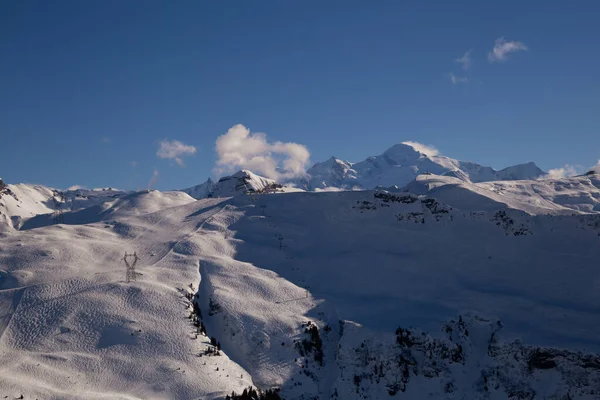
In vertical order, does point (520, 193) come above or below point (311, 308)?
above

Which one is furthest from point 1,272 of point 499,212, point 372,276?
point 499,212

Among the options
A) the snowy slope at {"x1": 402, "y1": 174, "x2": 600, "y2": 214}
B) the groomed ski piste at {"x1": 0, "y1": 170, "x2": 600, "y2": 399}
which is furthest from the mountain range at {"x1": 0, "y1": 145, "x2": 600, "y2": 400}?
the snowy slope at {"x1": 402, "y1": 174, "x2": 600, "y2": 214}

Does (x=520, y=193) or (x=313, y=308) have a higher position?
(x=520, y=193)

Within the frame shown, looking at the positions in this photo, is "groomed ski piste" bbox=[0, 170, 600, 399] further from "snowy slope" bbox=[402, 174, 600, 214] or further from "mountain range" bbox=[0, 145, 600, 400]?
"snowy slope" bbox=[402, 174, 600, 214]

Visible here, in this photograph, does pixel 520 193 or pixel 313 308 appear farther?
pixel 520 193

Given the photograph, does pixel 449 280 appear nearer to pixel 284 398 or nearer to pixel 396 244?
pixel 396 244

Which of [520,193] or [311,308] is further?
[520,193]

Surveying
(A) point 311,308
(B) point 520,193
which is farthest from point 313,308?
(B) point 520,193

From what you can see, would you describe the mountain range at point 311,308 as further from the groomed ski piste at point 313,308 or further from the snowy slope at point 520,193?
the snowy slope at point 520,193

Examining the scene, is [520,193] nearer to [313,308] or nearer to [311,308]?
[313,308]
